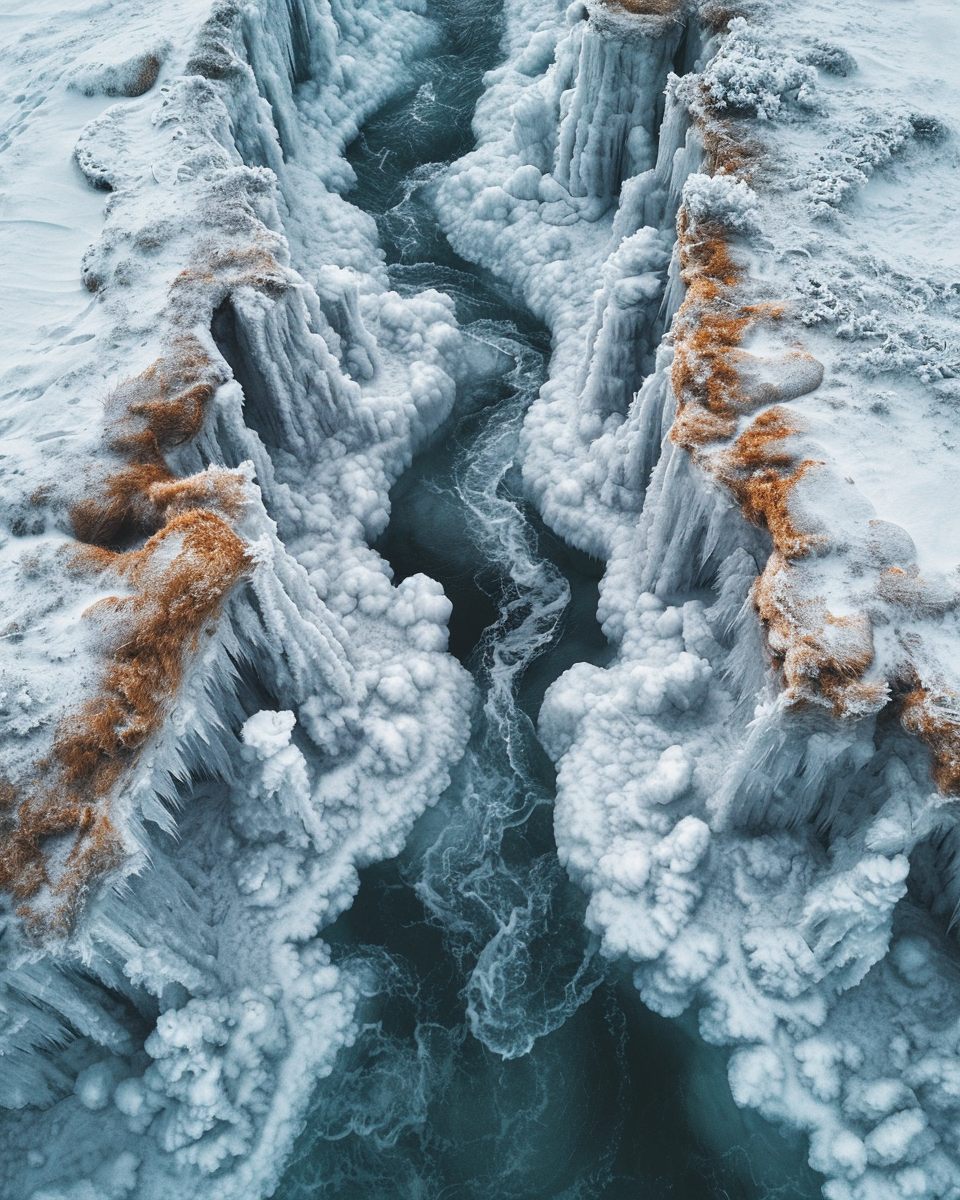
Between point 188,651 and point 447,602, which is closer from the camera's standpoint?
point 188,651

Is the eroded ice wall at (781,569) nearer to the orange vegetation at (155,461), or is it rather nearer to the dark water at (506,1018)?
the dark water at (506,1018)

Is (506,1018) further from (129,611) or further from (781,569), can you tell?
(129,611)

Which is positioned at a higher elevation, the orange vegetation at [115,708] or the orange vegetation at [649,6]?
the orange vegetation at [649,6]

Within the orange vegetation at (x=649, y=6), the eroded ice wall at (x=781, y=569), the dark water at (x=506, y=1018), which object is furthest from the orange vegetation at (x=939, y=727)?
the orange vegetation at (x=649, y=6)

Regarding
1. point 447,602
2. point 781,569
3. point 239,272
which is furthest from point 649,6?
point 781,569

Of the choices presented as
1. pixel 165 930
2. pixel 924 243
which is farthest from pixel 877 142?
pixel 165 930

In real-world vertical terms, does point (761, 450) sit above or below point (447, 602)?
above
